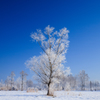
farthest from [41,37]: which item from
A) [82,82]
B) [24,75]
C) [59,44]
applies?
[82,82]

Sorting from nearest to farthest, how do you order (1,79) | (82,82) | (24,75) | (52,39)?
(52,39) → (24,75) → (82,82) → (1,79)

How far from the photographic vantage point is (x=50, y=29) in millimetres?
15281

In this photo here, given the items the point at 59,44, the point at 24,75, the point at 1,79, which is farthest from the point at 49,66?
the point at 1,79

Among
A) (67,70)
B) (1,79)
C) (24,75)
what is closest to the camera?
(67,70)

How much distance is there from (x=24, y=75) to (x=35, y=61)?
2306cm

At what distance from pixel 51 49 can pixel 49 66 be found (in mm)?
2143

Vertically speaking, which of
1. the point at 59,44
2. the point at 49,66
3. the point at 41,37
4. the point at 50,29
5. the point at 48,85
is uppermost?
the point at 50,29

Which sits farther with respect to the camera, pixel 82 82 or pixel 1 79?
pixel 1 79

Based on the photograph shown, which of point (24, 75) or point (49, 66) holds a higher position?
point (49, 66)

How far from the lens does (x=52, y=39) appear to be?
1515 centimetres

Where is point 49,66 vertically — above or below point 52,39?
below

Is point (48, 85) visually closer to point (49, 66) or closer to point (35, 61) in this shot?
point (49, 66)

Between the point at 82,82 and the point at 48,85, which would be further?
the point at 82,82

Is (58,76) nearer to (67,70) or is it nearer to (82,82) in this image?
(67,70)
